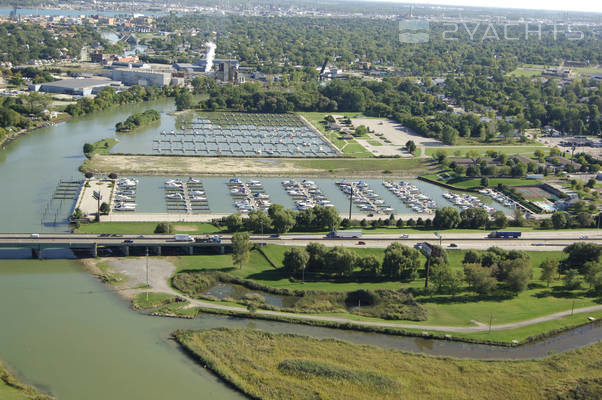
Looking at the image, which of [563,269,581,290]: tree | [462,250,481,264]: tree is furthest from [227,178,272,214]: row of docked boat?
[563,269,581,290]: tree

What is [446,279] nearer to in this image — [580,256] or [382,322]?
[382,322]

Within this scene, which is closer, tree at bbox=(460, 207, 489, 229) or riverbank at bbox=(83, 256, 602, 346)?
riverbank at bbox=(83, 256, 602, 346)

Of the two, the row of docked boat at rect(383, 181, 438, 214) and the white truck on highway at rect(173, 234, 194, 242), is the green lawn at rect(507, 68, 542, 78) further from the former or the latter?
the white truck on highway at rect(173, 234, 194, 242)

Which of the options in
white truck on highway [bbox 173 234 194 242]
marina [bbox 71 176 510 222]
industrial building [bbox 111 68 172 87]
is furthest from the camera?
industrial building [bbox 111 68 172 87]

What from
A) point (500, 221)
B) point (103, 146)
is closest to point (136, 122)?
point (103, 146)

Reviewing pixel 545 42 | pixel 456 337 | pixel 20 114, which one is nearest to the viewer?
pixel 456 337

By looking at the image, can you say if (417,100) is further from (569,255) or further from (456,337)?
(456,337)

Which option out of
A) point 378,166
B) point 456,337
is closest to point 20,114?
point 378,166
